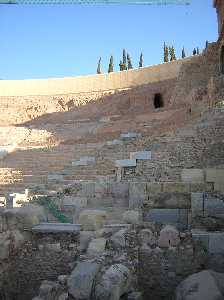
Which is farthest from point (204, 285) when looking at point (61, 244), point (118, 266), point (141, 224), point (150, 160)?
point (150, 160)

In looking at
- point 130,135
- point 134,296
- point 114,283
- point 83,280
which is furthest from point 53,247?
point 130,135

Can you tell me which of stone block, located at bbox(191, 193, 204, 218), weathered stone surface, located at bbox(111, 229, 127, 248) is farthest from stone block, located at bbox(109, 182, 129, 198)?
weathered stone surface, located at bbox(111, 229, 127, 248)

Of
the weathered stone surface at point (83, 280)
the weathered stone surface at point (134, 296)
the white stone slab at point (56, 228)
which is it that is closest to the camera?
the weathered stone surface at point (83, 280)

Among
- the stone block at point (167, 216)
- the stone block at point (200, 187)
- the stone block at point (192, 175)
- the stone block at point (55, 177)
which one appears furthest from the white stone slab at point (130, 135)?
the stone block at point (167, 216)

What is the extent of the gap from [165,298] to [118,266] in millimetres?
1289

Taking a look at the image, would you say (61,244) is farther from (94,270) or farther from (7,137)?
(7,137)

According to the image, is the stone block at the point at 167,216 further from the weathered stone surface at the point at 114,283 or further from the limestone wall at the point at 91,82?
the limestone wall at the point at 91,82

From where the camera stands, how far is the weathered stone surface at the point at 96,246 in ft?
20.0

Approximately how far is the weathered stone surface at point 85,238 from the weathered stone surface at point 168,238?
1.24 metres

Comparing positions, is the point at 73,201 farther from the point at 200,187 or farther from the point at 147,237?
the point at 147,237

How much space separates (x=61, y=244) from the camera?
6566 mm

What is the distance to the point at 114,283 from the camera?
5.04 m

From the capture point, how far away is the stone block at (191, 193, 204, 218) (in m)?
7.48

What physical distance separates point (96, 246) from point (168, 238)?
127cm
